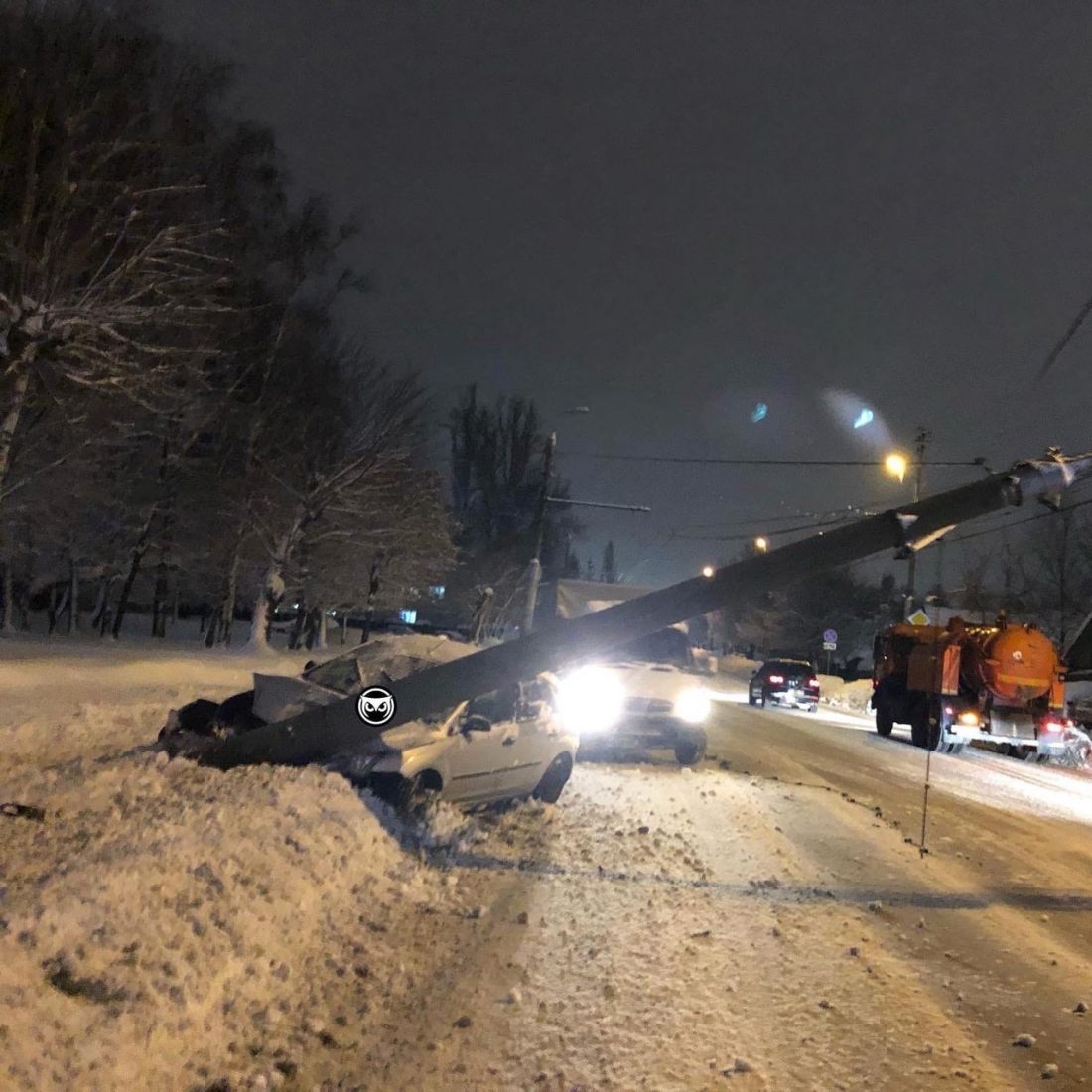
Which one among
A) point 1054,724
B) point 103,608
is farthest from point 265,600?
point 1054,724

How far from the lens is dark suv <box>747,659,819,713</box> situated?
120 ft

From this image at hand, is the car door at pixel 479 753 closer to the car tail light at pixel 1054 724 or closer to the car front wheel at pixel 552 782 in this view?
the car front wheel at pixel 552 782

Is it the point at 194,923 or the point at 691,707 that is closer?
the point at 194,923

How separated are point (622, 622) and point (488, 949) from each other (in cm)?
343

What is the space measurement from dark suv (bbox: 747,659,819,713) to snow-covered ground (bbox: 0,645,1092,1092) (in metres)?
26.2

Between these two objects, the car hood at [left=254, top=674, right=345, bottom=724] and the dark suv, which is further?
the dark suv

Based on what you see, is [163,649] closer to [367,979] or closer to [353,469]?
[353,469]

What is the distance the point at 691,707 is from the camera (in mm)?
15234

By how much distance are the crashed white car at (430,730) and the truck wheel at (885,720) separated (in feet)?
57.5

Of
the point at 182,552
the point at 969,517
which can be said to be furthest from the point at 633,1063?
the point at 182,552

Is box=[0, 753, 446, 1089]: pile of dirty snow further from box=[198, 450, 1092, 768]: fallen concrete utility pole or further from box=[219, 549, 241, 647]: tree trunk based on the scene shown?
box=[219, 549, 241, 647]: tree trunk

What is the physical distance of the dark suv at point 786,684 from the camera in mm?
36594

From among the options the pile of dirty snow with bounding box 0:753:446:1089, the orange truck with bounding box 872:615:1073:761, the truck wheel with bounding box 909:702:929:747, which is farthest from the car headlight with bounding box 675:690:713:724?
the truck wheel with bounding box 909:702:929:747

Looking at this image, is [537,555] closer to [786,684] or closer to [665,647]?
[786,684]
